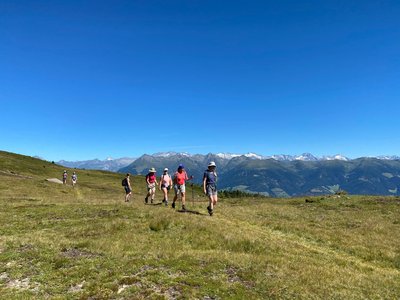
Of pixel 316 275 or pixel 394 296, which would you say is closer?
pixel 394 296

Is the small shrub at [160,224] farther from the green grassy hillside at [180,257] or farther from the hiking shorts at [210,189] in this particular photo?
the hiking shorts at [210,189]

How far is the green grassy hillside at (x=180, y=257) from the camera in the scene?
42.7ft

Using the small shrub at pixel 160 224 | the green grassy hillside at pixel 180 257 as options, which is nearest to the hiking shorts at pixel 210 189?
the green grassy hillside at pixel 180 257

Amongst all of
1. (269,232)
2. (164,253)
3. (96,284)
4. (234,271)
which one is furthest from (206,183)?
(96,284)

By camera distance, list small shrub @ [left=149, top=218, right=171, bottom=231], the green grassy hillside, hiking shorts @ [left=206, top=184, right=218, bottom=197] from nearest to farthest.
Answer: the green grassy hillside < small shrub @ [left=149, top=218, right=171, bottom=231] < hiking shorts @ [left=206, top=184, right=218, bottom=197]

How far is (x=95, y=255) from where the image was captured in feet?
55.9

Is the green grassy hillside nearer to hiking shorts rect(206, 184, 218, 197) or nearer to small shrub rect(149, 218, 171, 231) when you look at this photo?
small shrub rect(149, 218, 171, 231)

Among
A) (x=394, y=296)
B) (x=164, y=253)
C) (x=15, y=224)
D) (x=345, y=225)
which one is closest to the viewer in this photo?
(x=394, y=296)

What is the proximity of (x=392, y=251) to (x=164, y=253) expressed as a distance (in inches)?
606

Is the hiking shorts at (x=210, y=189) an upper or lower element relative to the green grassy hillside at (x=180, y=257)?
upper

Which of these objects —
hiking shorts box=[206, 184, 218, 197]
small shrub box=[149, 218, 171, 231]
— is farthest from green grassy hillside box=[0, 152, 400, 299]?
hiking shorts box=[206, 184, 218, 197]

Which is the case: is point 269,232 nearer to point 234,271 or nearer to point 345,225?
point 345,225

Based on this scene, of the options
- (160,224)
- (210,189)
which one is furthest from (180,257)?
(210,189)

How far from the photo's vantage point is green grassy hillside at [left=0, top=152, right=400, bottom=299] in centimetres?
1300
